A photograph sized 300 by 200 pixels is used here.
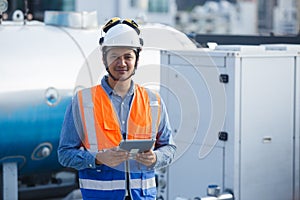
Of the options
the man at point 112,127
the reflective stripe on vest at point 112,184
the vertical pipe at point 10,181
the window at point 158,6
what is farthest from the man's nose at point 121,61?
the window at point 158,6

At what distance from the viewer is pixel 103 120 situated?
4.12m

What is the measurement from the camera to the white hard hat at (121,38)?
411 centimetres

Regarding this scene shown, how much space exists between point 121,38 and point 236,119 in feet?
6.28

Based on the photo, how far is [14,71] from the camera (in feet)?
23.2

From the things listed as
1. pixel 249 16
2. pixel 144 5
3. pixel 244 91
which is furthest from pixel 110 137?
pixel 249 16

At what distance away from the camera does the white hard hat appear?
4113mm

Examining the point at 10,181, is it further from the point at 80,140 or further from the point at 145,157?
the point at 145,157

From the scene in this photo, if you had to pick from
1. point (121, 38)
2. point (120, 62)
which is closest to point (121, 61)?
point (120, 62)

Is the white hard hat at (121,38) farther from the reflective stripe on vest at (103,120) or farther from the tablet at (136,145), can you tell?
the tablet at (136,145)

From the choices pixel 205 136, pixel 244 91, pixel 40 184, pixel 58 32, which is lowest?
pixel 40 184

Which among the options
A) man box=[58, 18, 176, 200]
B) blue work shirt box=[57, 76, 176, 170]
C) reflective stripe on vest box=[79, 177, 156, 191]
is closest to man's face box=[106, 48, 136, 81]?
man box=[58, 18, 176, 200]

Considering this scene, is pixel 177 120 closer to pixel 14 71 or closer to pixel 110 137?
pixel 14 71

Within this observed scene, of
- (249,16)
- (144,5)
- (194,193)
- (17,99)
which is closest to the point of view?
(194,193)

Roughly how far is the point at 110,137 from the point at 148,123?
0.79ft
